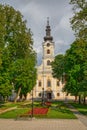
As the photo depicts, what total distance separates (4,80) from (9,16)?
386 inches

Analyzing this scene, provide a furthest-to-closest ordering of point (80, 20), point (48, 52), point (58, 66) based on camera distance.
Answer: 1. point (48, 52)
2. point (58, 66)
3. point (80, 20)

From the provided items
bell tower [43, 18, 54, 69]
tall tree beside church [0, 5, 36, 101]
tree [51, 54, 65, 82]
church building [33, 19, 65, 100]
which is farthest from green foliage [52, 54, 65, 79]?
tall tree beside church [0, 5, 36, 101]

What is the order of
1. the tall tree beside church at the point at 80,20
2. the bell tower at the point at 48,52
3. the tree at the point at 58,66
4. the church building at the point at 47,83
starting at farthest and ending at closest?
the church building at the point at 47,83 → the bell tower at the point at 48,52 → the tree at the point at 58,66 → the tall tree beside church at the point at 80,20

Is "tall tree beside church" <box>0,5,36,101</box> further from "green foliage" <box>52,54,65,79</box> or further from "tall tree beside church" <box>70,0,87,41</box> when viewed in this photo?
"green foliage" <box>52,54,65,79</box>

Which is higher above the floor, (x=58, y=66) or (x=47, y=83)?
(x=58, y=66)

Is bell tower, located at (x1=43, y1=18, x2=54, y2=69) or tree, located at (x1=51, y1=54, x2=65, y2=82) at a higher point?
bell tower, located at (x1=43, y1=18, x2=54, y2=69)

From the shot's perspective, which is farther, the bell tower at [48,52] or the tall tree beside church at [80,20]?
the bell tower at [48,52]

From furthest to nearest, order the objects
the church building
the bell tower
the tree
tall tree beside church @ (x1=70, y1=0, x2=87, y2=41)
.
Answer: the church building, the bell tower, the tree, tall tree beside church @ (x1=70, y1=0, x2=87, y2=41)

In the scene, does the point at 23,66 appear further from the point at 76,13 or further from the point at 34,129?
the point at 34,129

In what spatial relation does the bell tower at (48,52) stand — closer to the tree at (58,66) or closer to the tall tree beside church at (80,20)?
the tree at (58,66)

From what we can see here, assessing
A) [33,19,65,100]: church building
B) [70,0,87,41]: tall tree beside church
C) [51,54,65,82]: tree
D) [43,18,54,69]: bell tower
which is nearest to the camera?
[70,0,87,41]: tall tree beside church

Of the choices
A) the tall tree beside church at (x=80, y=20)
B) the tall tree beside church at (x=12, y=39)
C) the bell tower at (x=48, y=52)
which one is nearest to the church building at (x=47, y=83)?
the bell tower at (x=48, y=52)

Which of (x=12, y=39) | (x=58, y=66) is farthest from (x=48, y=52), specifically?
(x=12, y=39)

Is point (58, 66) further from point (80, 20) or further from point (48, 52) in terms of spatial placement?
point (80, 20)
